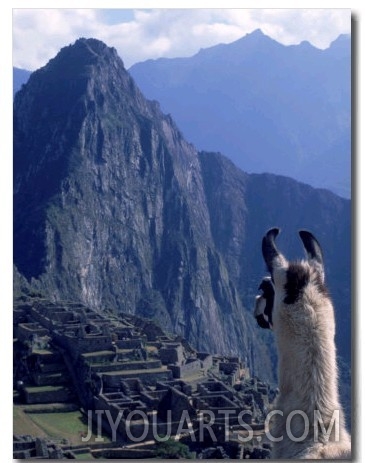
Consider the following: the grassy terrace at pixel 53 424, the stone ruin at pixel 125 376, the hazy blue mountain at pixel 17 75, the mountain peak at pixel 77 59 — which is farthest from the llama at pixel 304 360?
the mountain peak at pixel 77 59

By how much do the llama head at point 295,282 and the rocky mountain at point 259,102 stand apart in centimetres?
475

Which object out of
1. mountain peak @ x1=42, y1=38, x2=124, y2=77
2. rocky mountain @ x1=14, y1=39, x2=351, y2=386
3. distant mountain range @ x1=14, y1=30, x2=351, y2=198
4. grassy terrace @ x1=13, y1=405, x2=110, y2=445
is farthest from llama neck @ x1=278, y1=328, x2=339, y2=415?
mountain peak @ x1=42, y1=38, x2=124, y2=77

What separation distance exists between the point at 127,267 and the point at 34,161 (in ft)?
21.7

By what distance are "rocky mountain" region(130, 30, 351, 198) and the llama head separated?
475cm

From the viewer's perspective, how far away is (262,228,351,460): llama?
216 cm

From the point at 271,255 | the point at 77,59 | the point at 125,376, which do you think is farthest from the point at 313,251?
the point at 77,59

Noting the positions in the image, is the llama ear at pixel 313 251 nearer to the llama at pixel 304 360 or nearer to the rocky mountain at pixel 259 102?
the llama at pixel 304 360

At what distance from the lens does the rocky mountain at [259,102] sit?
25.4 feet

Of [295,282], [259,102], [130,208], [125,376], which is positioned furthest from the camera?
[130,208]

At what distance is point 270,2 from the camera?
445 centimetres

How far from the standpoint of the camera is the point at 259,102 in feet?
36.0

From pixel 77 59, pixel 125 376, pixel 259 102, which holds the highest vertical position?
pixel 77 59

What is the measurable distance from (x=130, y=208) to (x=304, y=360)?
1149 inches

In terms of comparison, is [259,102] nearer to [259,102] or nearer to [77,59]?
[259,102]
